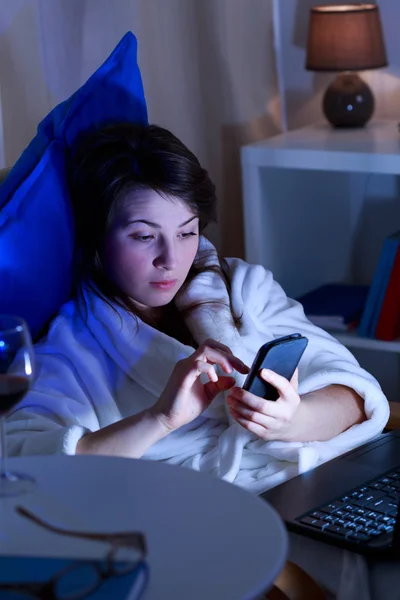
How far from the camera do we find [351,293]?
112 inches

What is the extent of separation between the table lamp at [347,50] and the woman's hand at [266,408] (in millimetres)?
1440

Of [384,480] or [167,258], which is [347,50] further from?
[384,480]

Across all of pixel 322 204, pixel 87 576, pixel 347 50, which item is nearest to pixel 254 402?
pixel 87 576

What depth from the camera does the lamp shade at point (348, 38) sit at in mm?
2607

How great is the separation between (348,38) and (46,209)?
1368 millimetres

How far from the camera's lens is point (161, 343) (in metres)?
1.58

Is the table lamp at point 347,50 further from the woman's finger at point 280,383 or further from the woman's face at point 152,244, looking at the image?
the woman's finger at point 280,383

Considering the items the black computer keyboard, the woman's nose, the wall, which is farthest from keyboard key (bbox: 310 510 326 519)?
the wall

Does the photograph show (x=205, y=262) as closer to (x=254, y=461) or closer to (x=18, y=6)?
(x=254, y=461)

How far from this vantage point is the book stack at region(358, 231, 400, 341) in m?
2.54

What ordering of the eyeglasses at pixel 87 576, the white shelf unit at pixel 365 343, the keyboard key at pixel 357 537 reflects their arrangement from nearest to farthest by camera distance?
the eyeglasses at pixel 87 576 < the keyboard key at pixel 357 537 < the white shelf unit at pixel 365 343

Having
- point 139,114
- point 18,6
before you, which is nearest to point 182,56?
point 18,6

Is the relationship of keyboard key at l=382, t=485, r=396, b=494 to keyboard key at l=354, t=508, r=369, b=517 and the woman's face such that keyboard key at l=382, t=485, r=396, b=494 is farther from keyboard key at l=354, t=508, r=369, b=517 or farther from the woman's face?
the woman's face

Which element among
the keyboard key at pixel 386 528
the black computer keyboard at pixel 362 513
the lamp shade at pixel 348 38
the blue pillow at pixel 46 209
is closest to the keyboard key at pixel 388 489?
the black computer keyboard at pixel 362 513
